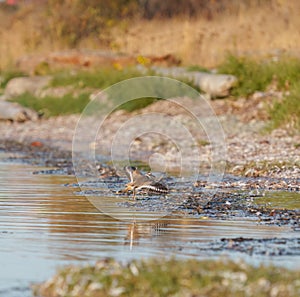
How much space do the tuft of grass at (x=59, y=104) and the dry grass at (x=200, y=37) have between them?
314 cm

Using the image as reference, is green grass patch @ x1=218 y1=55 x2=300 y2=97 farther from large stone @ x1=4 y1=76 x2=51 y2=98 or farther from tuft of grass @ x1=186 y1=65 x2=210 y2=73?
large stone @ x1=4 y1=76 x2=51 y2=98

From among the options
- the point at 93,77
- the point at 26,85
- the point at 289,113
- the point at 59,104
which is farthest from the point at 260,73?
the point at 26,85

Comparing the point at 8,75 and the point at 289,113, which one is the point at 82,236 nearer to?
the point at 289,113

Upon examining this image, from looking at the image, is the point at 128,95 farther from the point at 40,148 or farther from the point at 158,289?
the point at 158,289

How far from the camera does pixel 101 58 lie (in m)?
27.0

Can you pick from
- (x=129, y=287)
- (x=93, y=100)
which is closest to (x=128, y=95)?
(x=93, y=100)

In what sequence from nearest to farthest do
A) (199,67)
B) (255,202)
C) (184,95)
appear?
(255,202) < (184,95) < (199,67)

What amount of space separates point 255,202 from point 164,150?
6.51 meters

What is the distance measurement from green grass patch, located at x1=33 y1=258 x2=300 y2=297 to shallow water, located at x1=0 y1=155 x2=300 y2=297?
13.3 inches

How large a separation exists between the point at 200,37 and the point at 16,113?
5530 millimetres

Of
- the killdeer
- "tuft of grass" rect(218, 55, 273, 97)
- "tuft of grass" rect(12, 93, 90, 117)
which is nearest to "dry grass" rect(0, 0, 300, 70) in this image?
"tuft of grass" rect(218, 55, 273, 97)

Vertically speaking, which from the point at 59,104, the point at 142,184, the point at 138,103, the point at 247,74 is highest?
the point at 247,74

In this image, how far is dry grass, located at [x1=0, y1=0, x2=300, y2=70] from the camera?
24047 mm

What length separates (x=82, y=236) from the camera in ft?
25.5
